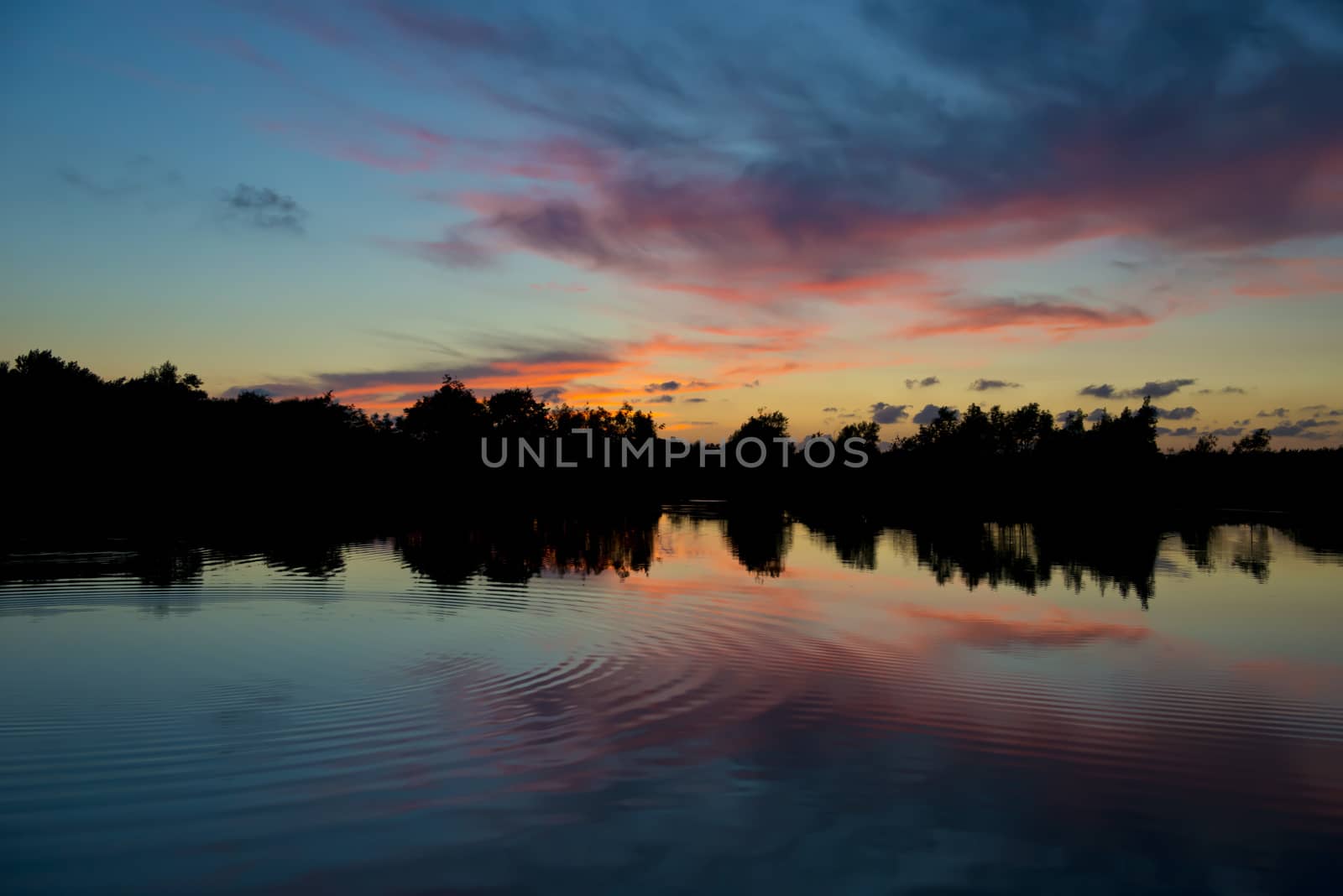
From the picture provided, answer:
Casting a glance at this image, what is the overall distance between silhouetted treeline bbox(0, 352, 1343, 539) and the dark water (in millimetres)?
31438

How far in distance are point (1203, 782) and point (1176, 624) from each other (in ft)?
34.3

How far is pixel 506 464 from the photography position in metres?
117

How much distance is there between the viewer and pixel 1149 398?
123562 millimetres

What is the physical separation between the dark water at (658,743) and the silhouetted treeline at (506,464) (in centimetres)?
3144

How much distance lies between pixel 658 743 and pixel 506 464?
363 feet

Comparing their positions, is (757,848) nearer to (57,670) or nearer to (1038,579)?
(57,670)

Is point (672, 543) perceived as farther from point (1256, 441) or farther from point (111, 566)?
point (1256, 441)

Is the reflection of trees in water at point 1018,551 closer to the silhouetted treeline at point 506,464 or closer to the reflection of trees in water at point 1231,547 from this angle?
the reflection of trees in water at point 1231,547

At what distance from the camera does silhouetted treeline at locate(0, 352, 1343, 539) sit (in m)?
59.9

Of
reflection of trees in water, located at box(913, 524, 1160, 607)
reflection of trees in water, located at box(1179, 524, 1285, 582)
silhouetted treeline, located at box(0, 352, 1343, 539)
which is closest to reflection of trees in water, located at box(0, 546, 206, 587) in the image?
silhouetted treeline, located at box(0, 352, 1343, 539)

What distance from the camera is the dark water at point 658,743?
5.83 m

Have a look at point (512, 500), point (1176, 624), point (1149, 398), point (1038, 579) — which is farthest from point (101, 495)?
point (1149, 398)

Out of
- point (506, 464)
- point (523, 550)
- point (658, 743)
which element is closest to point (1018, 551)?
point (523, 550)

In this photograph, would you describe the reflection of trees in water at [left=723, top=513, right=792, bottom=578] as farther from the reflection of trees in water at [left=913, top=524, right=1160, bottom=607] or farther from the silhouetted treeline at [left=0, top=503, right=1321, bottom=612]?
the reflection of trees in water at [left=913, top=524, right=1160, bottom=607]
